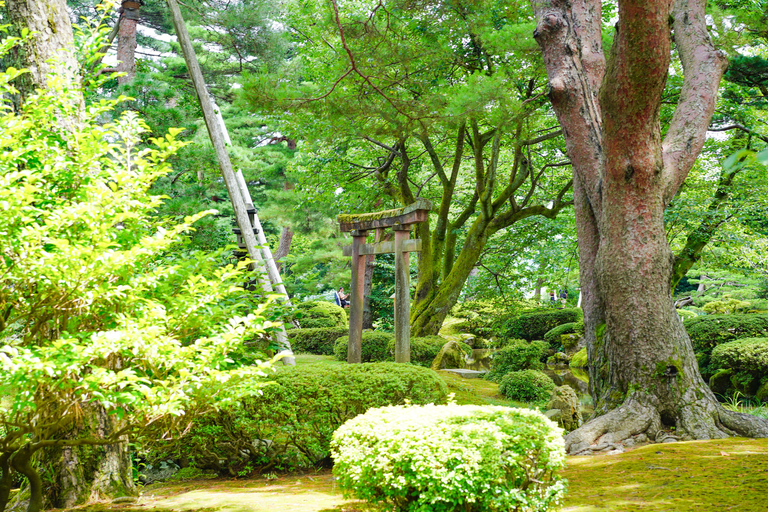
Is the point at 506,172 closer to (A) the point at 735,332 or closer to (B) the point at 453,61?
(B) the point at 453,61

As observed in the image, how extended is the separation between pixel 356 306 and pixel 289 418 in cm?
503

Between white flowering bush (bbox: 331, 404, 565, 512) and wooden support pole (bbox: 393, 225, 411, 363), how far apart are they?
582 cm

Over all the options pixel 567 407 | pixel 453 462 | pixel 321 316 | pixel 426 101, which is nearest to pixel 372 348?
pixel 567 407

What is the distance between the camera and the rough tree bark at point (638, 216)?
13.2 ft

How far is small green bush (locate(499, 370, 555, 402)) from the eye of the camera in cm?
822

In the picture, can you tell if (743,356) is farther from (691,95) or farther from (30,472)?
(30,472)

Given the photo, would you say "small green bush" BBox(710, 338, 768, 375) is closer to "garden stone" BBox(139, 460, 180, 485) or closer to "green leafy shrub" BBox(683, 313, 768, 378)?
"green leafy shrub" BBox(683, 313, 768, 378)

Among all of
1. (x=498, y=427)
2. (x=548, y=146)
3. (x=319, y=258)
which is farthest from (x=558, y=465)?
(x=319, y=258)

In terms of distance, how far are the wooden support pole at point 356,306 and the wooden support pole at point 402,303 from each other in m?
0.88

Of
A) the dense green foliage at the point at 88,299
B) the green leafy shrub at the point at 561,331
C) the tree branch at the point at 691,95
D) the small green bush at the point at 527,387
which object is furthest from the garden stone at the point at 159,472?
the green leafy shrub at the point at 561,331

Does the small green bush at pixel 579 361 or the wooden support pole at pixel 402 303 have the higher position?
the wooden support pole at pixel 402 303

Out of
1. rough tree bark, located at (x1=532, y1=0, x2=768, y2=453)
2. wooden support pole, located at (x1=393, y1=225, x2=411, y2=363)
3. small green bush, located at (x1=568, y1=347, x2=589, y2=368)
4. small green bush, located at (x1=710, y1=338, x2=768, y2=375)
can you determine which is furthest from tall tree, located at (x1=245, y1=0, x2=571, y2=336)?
small green bush, located at (x1=710, y1=338, x2=768, y2=375)

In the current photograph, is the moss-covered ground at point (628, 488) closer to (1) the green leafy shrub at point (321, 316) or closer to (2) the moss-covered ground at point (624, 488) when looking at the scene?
(2) the moss-covered ground at point (624, 488)

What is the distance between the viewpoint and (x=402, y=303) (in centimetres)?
853
